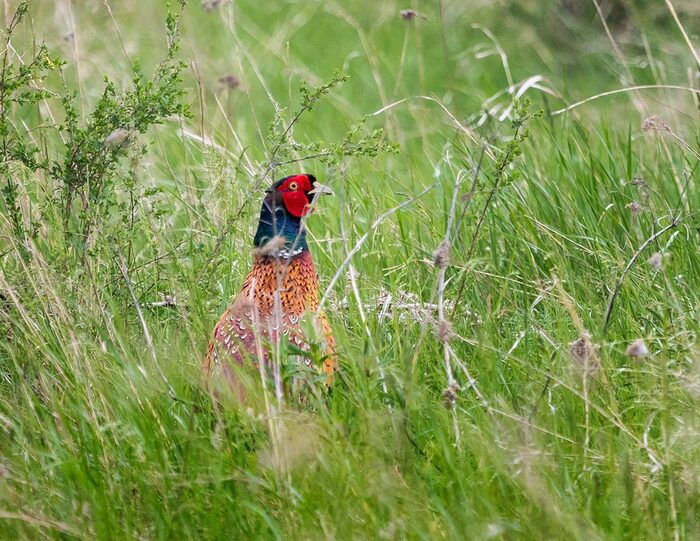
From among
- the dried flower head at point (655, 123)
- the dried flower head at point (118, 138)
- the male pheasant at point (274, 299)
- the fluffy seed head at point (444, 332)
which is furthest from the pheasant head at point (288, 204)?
the dried flower head at point (655, 123)

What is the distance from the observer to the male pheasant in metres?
3.07

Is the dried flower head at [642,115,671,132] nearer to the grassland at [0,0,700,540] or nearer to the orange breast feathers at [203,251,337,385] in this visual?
the grassland at [0,0,700,540]

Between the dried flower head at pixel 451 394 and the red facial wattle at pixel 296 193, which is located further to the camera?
the red facial wattle at pixel 296 193

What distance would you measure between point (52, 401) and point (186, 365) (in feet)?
1.22

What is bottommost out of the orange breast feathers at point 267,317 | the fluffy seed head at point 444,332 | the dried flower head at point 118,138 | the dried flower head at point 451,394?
the dried flower head at point 451,394

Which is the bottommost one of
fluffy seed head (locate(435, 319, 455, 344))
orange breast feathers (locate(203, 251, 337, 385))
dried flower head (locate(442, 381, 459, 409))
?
dried flower head (locate(442, 381, 459, 409))

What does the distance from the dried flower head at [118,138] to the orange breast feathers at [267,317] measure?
556mm

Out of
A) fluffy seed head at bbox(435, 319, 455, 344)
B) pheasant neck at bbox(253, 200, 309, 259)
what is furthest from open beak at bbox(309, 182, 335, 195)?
fluffy seed head at bbox(435, 319, 455, 344)

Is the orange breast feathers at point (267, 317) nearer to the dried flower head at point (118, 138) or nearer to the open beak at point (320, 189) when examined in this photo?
the open beak at point (320, 189)

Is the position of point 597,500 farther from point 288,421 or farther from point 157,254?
point 157,254

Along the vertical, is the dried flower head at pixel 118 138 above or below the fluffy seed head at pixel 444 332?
above

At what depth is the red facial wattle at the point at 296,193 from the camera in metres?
3.60

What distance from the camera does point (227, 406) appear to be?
286 centimetres

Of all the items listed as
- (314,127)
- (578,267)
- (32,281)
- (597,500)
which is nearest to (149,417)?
(32,281)
